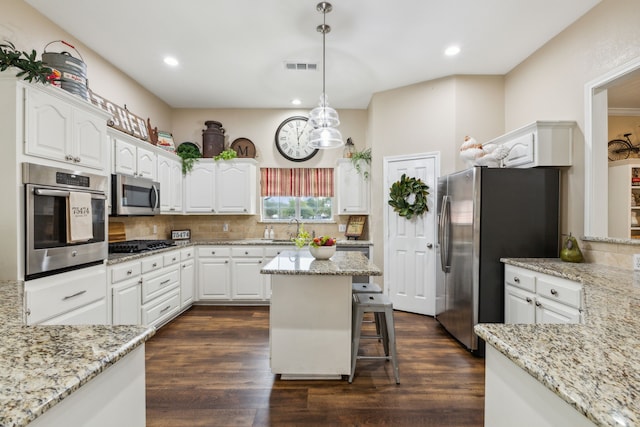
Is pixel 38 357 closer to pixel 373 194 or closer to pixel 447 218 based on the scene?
pixel 447 218

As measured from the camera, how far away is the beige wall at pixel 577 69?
7.48ft

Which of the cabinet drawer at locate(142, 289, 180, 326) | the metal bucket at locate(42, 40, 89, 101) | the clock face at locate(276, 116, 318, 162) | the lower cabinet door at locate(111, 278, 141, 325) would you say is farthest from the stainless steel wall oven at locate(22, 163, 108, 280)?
the clock face at locate(276, 116, 318, 162)

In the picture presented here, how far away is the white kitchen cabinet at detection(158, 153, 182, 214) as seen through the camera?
3.90 meters

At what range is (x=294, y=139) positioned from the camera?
15.9 feet

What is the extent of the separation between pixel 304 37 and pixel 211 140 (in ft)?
7.79

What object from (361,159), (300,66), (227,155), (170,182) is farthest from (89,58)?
(361,159)

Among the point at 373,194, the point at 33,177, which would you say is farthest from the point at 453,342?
the point at 33,177

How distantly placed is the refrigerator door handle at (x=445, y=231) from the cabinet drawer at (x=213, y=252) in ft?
9.25

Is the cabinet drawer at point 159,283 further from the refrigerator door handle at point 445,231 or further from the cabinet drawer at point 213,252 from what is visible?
the refrigerator door handle at point 445,231

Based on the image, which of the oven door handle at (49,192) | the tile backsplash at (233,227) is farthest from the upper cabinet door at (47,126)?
the tile backsplash at (233,227)

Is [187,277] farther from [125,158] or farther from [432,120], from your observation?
[432,120]

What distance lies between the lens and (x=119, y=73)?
3.57 m

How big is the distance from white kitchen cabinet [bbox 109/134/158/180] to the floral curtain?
1681 millimetres

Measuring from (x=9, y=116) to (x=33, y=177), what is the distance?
1.23 ft
